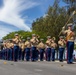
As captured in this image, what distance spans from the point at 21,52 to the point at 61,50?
31.0ft

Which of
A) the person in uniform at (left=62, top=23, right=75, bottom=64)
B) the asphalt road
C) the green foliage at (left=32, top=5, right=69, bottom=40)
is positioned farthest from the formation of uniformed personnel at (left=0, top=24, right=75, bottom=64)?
the green foliage at (left=32, top=5, right=69, bottom=40)

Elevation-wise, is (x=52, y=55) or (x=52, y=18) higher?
(x=52, y=18)

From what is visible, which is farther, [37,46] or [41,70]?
[37,46]

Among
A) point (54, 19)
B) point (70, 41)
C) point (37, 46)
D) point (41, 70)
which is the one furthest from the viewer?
point (54, 19)

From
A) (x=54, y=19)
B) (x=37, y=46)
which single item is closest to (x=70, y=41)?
(x=37, y=46)

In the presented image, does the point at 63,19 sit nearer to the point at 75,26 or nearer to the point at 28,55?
the point at 75,26

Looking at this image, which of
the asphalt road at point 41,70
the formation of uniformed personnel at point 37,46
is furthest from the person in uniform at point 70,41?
the asphalt road at point 41,70

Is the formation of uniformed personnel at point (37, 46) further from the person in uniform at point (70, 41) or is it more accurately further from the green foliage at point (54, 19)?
the green foliage at point (54, 19)

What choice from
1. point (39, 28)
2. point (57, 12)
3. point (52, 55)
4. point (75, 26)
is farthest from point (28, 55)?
point (39, 28)

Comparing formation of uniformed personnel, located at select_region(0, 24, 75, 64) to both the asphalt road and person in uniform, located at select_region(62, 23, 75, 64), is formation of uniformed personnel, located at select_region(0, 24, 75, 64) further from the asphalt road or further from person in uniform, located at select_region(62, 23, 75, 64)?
the asphalt road

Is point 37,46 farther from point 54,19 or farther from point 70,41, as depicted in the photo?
point 54,19

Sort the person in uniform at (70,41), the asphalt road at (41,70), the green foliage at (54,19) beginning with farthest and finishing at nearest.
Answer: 1. the green foliage at (54,19)
2. the person in uniform at (70,41)
3. the asphalt road at (41,70)

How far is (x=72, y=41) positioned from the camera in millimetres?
16406

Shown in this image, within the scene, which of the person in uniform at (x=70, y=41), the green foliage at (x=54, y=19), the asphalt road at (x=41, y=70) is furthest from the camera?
the green foliage at (x=54, y=19)
